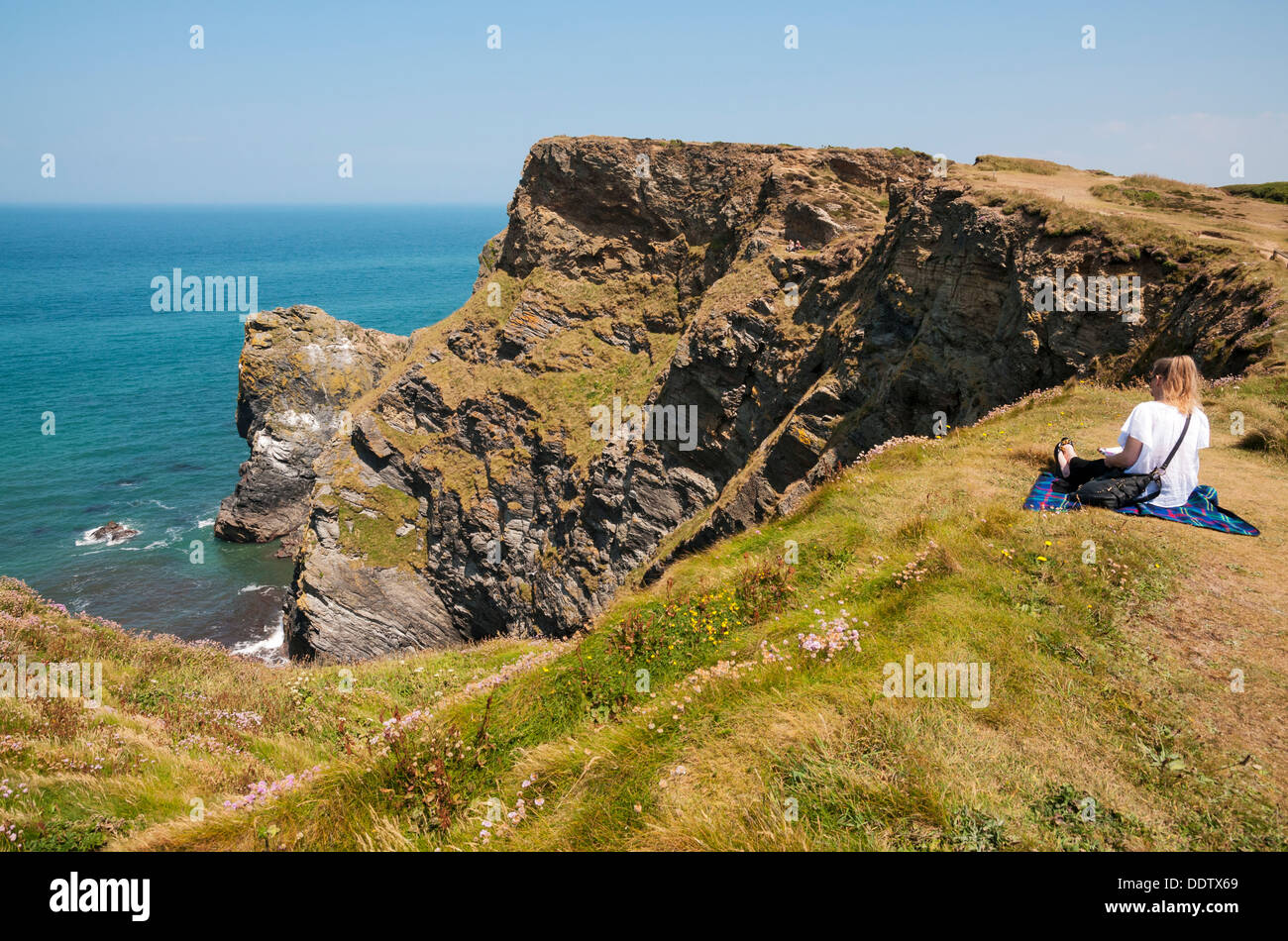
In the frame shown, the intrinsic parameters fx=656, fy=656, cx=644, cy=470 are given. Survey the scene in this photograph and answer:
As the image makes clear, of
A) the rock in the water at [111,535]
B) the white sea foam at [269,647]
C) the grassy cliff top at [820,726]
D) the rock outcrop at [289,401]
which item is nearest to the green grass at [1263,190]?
the grassy cliff top at [820,726]

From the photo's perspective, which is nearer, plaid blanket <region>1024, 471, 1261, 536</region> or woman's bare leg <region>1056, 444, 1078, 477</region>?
plaid blanket <region>1024, 471, 1261, 536</region>

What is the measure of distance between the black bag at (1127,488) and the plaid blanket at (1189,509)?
112 millimetres

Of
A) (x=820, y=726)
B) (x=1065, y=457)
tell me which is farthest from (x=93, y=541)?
(x=1065, y=457)

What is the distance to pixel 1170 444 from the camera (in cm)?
903

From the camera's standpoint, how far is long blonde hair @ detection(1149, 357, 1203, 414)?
9.17 meters

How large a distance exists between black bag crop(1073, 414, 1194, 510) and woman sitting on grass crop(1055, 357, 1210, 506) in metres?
0.06

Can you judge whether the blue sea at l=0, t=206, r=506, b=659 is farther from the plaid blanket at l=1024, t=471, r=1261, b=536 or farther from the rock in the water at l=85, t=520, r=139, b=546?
the plaid blanket at l=1024, t=471, r=1261, b=536

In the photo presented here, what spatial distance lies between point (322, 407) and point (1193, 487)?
66.0m

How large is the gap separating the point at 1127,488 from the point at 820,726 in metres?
6.64

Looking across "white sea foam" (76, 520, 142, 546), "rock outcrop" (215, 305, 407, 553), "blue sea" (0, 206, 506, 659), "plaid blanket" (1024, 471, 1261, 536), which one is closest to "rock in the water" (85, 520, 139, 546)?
"white sea foam" (76, 520, 142, 546)

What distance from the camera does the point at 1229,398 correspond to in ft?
41.2

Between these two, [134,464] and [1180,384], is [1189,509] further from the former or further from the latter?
[134,464]

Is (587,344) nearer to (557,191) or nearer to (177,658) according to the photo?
(557,191)

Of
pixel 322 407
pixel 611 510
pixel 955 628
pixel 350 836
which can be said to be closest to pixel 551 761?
pixel 350 836
